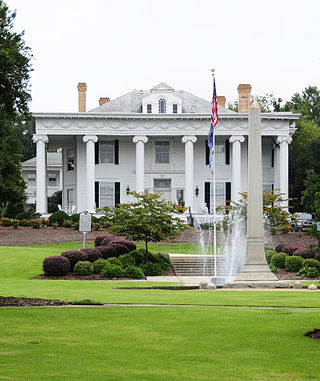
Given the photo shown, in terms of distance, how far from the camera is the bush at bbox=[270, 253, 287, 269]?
106 feet

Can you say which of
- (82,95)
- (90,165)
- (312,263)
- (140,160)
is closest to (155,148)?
(140,160)

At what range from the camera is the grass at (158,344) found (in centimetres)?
802

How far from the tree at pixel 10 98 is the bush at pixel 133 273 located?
514 inches

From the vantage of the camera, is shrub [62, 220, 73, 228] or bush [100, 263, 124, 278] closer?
bush [100, 263, 124, 278]

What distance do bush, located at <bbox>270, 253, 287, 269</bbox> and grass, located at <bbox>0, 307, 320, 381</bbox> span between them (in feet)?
62.9

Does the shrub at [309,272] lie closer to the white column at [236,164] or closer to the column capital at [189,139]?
the white column at [236,164]

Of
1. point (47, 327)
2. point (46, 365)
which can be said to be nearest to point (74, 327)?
point (47, 327)

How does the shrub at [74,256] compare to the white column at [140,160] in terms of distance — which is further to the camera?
the white column at [140,160]

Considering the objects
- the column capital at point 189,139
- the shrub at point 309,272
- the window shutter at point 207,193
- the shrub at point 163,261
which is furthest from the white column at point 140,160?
the shrub at point 309,272

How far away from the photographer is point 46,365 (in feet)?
27.2

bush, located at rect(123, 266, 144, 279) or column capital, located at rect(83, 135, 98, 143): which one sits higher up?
column capital, located at rect(83, 135, 98, 143)

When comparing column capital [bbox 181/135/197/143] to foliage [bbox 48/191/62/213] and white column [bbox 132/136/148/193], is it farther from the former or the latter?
foliage [bbox 48/191/62/213]

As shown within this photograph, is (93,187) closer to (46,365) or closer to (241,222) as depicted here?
(241,222)

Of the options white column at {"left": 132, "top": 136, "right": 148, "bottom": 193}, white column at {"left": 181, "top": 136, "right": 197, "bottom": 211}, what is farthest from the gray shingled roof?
white column at {"left": 132, "top": 136, "right": 148, "bottom": 193}
